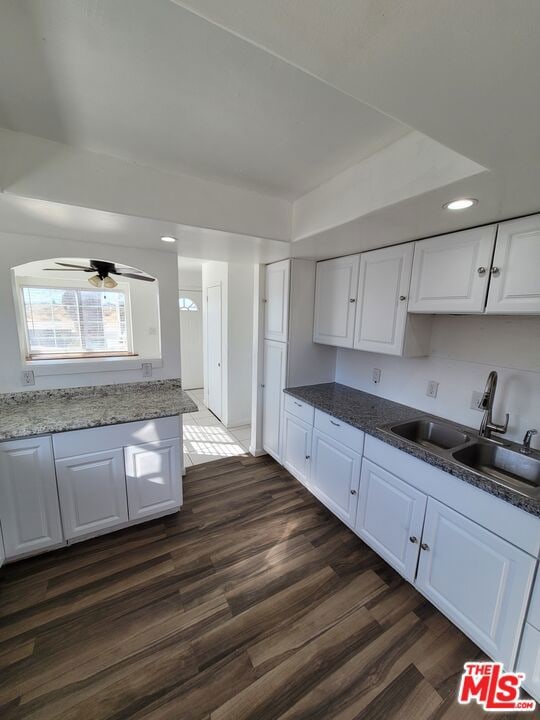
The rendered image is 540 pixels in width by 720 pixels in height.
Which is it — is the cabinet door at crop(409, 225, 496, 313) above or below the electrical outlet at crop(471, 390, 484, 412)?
above

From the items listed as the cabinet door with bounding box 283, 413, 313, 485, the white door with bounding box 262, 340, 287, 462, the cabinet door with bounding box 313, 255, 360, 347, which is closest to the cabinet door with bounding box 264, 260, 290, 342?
the white door with bounding box 262, 340, 287, 462

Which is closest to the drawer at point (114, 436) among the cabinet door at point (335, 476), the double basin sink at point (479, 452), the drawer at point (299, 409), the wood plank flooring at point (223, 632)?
the wood plank flooring at point (223, 632)

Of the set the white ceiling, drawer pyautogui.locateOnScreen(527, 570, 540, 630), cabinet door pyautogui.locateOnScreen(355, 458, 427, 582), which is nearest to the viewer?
the white ceiling

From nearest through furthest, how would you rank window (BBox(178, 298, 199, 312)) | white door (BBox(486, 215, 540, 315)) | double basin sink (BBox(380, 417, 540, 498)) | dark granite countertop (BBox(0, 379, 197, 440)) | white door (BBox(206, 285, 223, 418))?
white door (BBox(486, 215, 540, 315))
double basin sink (BBox(380, 417, 540, 498))
dark granite countertop (BBox(0, 379, 197, 440))
white door (BBox(206, 285, 223, 418))
window (BBox(178, 298, 199, 312))

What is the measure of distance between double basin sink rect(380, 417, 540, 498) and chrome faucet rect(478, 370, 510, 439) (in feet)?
0.18

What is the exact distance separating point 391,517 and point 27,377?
2.68 metres

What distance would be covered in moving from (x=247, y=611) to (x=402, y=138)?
246 cm

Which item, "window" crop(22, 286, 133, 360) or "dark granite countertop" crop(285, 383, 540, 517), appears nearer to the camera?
"dark granite countertop" crop(285, 383, 540, 517)

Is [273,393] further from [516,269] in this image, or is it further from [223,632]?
[516,269]

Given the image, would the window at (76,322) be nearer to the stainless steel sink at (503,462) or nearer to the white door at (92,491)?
the white door at (92,491)

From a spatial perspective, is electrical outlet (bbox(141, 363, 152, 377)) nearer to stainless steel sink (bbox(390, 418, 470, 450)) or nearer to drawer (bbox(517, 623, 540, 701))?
stainless steel sink (bbox(390, 418, 470, 450))

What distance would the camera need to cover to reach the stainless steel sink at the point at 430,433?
1913mm

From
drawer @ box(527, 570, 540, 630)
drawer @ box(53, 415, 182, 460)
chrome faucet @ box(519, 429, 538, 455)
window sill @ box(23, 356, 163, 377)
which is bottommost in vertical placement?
drawer @ box(527, 570, 540, 630)

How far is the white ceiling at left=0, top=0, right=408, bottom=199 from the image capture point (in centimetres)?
81
